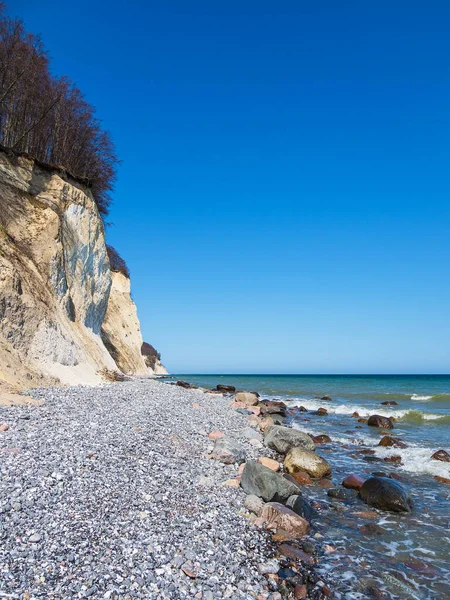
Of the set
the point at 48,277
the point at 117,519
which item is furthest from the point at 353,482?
the point at 48,277

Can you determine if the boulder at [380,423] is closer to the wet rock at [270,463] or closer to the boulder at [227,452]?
the wet rock at [270,463]

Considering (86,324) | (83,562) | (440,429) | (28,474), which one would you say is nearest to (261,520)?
(83,562)

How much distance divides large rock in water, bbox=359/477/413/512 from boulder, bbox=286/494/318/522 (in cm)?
181

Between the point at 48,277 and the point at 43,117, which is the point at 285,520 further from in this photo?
the point at 43,117

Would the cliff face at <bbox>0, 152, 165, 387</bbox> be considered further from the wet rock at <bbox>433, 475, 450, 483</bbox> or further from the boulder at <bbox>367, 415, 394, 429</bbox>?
the boulder at <bbox>367, 415, 394, 429</bbox>

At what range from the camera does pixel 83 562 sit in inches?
195

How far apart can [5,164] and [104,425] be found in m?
16.3

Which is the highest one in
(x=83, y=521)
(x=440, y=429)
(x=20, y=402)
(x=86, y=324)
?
(x=86, y=324)

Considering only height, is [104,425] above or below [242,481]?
above

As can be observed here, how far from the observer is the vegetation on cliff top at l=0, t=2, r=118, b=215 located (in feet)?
64.6

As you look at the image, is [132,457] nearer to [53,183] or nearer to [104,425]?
[104,425]

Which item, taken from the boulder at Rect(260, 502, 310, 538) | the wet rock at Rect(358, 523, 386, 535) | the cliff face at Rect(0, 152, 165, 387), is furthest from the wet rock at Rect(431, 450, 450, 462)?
the cliff face at Rect(0, 152, 165, 387)

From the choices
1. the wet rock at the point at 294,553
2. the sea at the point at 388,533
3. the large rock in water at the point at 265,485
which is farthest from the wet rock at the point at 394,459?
the wet rock at the point at 294,553

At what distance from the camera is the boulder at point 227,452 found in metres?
10.5
